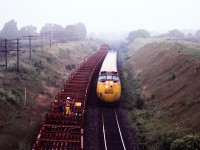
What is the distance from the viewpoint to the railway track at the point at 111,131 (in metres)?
19.4

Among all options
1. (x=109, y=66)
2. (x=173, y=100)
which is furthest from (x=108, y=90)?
(x=109, y=66)

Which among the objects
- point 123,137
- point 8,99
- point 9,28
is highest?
point 9,28

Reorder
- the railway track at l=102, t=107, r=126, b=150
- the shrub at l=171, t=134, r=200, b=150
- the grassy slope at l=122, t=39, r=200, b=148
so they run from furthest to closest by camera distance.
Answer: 1. the grassy slope at l=122, t=39, r=200, b=148
2. the railway track at l=102, t=107, r=126, b=150
3. the shrub at l=171, t=134, r=200, b=150

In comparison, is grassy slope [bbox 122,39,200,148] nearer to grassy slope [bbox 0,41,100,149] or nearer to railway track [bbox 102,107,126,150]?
railway track [bbox 102,107,126,150]

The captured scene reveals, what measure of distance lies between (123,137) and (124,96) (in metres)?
11.6

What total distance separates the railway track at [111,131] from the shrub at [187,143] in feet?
Answer: 11.5

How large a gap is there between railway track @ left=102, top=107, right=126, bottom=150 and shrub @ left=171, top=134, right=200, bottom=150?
11.5 feet

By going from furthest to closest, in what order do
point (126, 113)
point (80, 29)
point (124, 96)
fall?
point (80, 29) < point (124, 96) < point (126, 113)

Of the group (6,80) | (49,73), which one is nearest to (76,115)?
(6,80)

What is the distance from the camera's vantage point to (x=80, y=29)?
549 feet

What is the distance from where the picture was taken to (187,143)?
53.2 ft

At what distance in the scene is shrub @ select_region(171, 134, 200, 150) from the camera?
52.5ft

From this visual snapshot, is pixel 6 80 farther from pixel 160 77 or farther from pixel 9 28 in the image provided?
pixel 9 28

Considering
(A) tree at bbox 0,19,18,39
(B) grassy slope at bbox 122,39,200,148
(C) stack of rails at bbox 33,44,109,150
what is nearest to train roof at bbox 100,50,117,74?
(C) stack of rails at bbox 33,44,109,150
